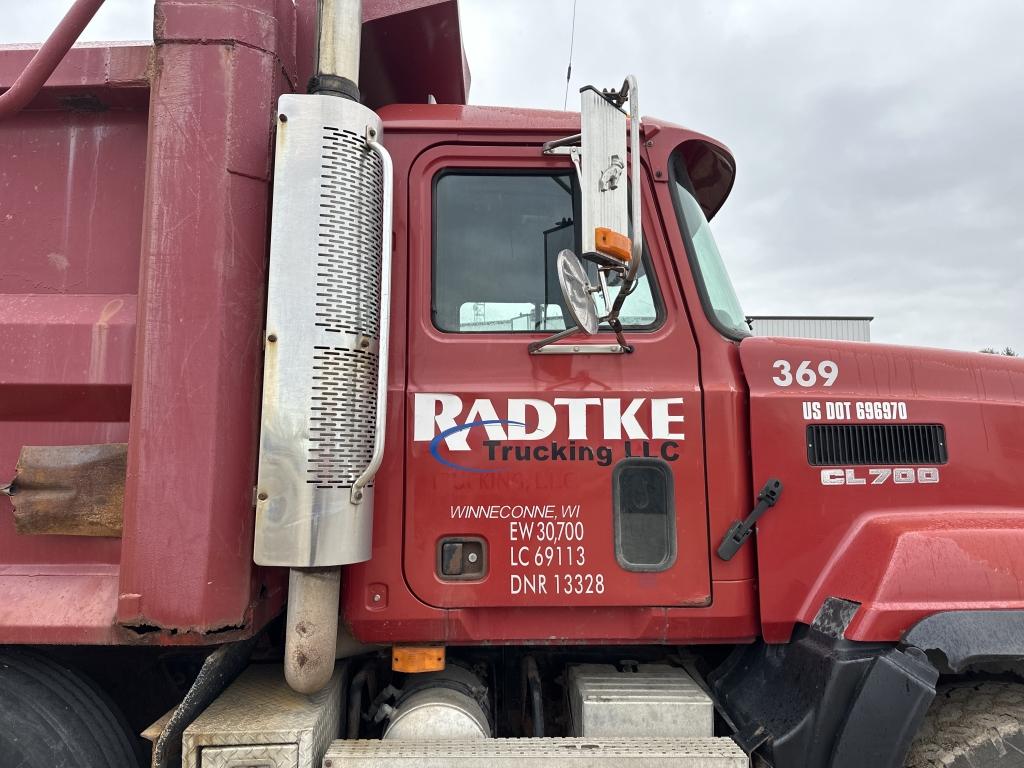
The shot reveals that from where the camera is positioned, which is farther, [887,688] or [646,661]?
[646,661]

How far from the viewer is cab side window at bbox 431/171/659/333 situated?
2.38 metres

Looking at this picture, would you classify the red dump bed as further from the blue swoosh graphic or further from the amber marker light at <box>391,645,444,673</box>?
the blue swoosh graphic

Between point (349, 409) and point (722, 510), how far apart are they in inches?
49.0

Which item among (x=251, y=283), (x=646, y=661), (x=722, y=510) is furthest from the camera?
(x=646, y=661)

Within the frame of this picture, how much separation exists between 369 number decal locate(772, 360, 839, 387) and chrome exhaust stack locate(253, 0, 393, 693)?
1.33 metres

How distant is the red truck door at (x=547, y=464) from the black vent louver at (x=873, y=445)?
1.39ft

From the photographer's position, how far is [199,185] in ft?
6.78

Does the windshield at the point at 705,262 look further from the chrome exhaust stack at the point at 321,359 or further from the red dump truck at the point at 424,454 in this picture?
the chrome exhaust stack at the point at 321,359

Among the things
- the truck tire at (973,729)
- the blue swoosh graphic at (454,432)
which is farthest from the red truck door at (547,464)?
the truck tire at (973,729)

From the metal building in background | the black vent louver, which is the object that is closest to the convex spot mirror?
the black vent louver

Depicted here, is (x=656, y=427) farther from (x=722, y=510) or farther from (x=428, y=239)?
(x=428, y=239)

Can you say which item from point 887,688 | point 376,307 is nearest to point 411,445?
point 376,307

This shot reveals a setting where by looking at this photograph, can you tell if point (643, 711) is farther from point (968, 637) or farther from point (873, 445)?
point (873, 445)

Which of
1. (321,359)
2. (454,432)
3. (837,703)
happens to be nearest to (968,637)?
(837,703)
